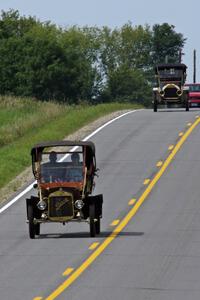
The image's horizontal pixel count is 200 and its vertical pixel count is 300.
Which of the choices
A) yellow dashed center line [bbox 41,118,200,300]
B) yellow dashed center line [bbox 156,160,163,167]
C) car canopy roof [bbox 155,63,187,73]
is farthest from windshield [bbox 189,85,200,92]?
yellow dashed center line [bbox 156,160,163,167]

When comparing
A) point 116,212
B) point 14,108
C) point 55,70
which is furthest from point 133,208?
point 55,70

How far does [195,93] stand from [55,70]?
62.5 m

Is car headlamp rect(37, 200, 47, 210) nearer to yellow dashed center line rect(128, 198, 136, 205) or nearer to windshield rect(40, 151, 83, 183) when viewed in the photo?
windshield rect(40, 151, 83, 183)

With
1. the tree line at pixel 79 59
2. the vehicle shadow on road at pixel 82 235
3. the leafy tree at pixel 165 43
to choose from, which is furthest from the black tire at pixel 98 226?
the leafy tree at pixel 165 43

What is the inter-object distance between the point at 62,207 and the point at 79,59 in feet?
395

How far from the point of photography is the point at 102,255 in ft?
76.4

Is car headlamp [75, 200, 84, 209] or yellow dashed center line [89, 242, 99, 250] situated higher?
car headlamp [75, 200, 84, 209]

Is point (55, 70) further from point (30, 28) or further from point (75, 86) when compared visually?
point (30, 28)

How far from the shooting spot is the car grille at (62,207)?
25.3 metres

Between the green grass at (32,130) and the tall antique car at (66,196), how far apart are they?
428 inches

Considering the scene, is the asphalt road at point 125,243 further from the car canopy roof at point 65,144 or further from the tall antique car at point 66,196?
the car canopy roof at point 65,144

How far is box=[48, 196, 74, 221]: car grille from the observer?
83.1 feet

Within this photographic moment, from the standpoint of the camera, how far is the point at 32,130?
51219 millimetres

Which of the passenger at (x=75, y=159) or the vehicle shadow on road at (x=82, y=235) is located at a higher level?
the passenger at (x=75, y=159)
